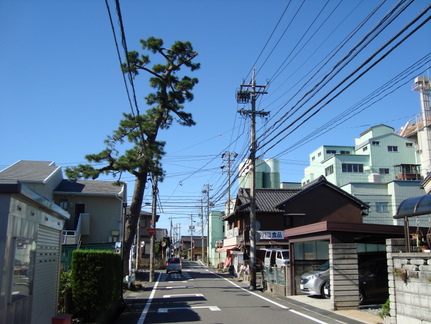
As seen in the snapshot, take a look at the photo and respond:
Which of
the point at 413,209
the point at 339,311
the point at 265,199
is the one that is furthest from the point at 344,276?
the point at 265,199

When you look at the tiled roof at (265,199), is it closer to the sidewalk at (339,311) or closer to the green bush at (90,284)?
the sidewalk at (339,311)

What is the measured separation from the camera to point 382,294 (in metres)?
14.7

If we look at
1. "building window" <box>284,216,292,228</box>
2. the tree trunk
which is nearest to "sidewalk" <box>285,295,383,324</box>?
the tree trunk

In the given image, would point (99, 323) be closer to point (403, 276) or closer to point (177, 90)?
point (403, 276)

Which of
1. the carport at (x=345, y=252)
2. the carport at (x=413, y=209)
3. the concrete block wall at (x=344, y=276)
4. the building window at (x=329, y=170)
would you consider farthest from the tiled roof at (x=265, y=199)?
the carport at (x=413, y=209)

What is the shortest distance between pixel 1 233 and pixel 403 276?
8.79 meters

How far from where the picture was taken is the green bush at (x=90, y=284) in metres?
10.1

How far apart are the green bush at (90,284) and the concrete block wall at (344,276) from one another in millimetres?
7568

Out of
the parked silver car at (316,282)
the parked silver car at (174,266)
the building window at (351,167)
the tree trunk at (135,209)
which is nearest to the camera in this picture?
the parked silver car at (316,282)

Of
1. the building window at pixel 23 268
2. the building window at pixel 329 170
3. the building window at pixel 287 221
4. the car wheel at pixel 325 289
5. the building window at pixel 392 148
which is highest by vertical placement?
the building window at pixel 392 148

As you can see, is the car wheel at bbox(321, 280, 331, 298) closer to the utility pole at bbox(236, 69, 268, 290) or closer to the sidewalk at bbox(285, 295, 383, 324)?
the sidewalk at bbox(285, 295, 383, 324)

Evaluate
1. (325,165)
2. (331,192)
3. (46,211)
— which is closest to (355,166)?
(325,165)

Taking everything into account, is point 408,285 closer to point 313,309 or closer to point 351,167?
point 313,309

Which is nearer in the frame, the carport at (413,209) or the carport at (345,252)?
the carport at (413,209)
